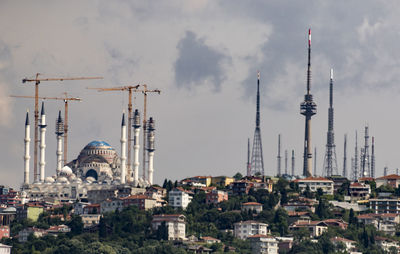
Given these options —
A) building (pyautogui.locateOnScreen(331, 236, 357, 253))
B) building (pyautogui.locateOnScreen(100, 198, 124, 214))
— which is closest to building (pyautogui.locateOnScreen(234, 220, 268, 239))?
building (pyautogui.locateOnScreen(331, 236, 357, 253))

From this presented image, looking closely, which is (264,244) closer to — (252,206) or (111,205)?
(252,206)

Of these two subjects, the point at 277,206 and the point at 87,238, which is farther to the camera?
the point at 277,206

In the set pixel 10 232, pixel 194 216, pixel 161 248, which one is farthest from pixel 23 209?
pixel 161 248

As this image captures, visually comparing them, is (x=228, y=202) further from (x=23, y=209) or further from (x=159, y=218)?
(x=23, y=209)

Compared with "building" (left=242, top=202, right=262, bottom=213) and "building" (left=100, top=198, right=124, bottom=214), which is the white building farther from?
"building" (left=242, top=202, right=262, bottom=213)

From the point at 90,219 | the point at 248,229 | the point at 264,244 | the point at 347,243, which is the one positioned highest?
the point at 90,219

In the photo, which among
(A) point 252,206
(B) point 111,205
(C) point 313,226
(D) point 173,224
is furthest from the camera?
(B) point 111,205

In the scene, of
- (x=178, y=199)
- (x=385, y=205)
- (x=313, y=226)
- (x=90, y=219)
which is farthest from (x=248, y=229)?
(x=385, y=205)
